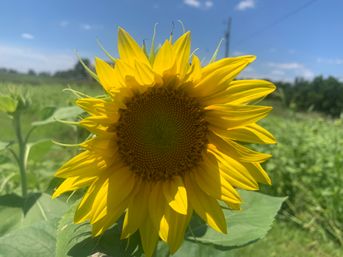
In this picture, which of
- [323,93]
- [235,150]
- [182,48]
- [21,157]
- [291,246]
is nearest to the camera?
[182,48]

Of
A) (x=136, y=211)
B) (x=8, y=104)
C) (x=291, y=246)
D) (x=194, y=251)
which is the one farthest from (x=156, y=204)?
(x=291, y=246)

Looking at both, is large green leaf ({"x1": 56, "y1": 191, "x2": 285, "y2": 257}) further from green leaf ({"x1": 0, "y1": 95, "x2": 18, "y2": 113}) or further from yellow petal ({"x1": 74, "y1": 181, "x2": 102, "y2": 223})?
green leaf ({"x1": 0, "y1": 95, "x2": 18, "y2": 113})

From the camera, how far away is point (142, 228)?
100 cm

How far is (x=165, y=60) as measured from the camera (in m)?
0.94

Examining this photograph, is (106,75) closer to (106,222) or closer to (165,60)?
(165,60)

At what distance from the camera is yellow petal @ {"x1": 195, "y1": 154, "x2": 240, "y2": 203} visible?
3.20 feet

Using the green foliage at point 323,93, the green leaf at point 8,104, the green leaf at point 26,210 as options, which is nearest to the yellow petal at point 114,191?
the green leaf at point 26,210

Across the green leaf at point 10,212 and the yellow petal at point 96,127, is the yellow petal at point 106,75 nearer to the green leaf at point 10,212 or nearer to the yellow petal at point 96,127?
the yellow petal at point 96,127

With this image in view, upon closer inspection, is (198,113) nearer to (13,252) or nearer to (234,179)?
(234,179)

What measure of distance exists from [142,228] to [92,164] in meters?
0.16

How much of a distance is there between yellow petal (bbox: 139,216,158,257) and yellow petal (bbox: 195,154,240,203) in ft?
0.43

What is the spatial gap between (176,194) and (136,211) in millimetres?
89

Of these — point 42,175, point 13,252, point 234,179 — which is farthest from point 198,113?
point 42,175

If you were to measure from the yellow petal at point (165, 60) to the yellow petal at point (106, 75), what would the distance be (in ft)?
0.27
